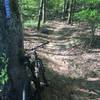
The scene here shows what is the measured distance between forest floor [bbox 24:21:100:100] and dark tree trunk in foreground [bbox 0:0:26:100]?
5.01 feet

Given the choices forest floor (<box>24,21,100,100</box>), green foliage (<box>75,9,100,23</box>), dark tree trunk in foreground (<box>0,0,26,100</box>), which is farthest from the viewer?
green foliage (<box>75,9,100,23</box>)

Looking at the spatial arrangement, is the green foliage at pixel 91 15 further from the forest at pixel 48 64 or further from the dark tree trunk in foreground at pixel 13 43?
the dark tree trunk in foreground at pixel 13 43

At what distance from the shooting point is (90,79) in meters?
12.0

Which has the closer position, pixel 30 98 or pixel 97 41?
pixel 30 98

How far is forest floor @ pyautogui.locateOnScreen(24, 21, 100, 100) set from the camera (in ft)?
31.4

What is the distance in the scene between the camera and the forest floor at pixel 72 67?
376 inches

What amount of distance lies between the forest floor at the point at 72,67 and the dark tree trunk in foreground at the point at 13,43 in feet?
5.01

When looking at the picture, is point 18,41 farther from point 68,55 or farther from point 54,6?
point 54,6

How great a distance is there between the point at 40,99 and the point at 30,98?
1.24ft

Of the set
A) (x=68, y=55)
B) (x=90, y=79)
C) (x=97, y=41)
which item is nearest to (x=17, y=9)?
(x=90, y=79)

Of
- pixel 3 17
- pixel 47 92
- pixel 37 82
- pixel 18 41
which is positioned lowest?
pixel 47 92

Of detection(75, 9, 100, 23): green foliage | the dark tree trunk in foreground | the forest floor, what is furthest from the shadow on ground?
detection(75, 9, 100, 23): green foliage

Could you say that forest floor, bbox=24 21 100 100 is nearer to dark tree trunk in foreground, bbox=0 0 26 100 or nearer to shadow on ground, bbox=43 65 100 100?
shadow on ground, bbox=43 65 100 100

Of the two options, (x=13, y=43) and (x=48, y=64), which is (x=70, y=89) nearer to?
(x=48, y=64)
